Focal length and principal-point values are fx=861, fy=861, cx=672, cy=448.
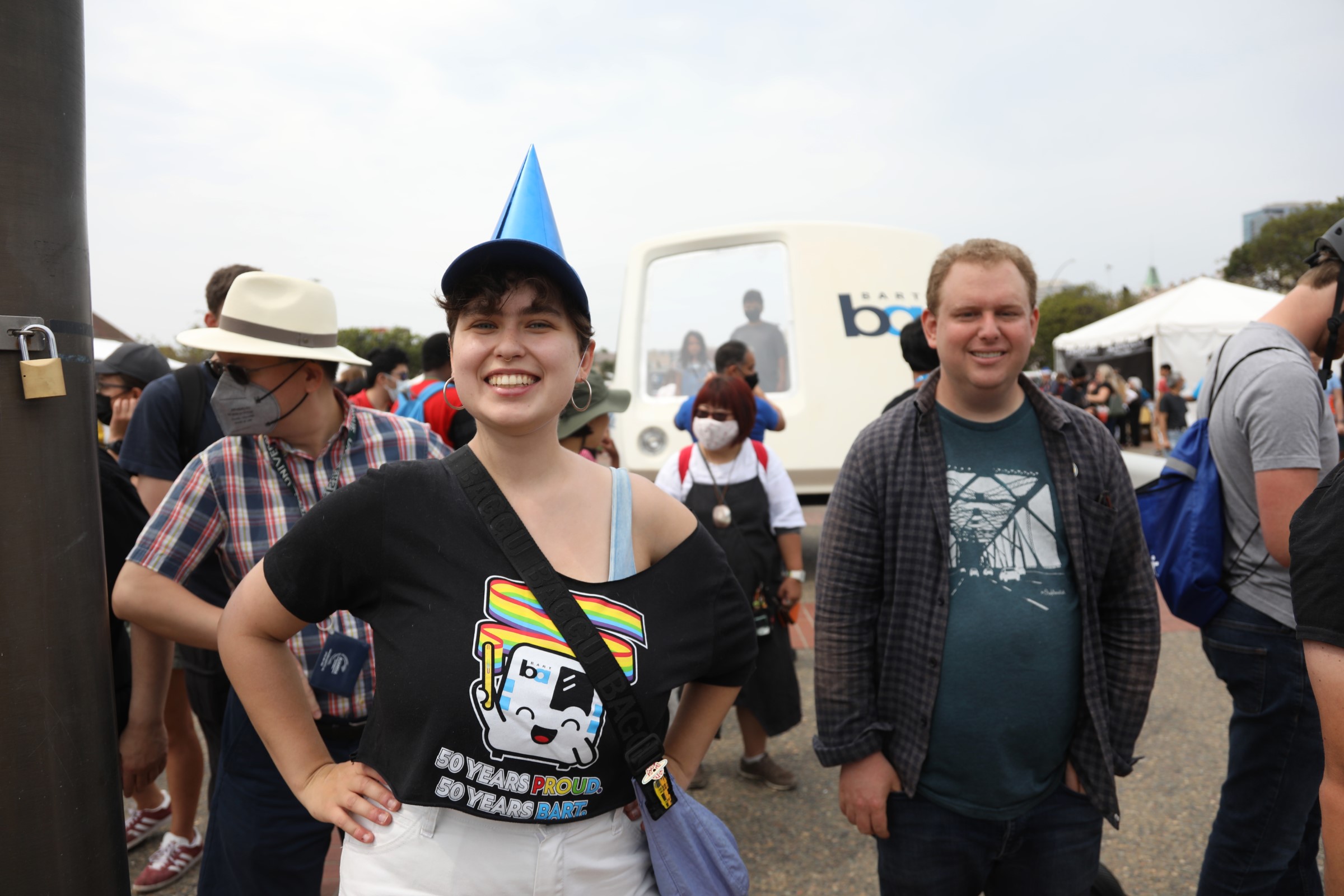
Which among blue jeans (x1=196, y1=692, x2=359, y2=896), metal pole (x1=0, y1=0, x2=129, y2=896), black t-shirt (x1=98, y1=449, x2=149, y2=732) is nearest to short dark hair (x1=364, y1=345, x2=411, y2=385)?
black t-shirt (x1=98, y1=449, x2=149, y2=732)

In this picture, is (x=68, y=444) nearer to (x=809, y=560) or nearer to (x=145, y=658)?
(x=145, y=658)

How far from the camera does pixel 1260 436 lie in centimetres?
225

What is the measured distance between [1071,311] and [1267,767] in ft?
206

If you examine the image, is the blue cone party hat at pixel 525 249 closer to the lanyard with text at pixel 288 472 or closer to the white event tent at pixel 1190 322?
the lanyard with text at pixel 288 472

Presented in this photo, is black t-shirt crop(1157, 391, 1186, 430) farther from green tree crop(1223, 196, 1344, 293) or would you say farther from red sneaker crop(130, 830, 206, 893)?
green tree crop(1223, 196, 1344, 293)

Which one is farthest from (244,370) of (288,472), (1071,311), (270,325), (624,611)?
(1071,311)

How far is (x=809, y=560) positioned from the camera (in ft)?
26.8

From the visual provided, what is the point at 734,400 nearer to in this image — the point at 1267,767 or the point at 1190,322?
the point at 1267,767

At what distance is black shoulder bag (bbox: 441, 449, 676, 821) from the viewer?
1.35m

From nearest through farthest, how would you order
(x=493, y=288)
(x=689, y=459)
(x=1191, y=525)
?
(x=493, y=288) → (x=1191, y=525) → (x=689, y=459)

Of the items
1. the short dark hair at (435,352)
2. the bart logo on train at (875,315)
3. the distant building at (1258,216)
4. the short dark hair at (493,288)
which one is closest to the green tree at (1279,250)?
the bart logo on train at (875,315)

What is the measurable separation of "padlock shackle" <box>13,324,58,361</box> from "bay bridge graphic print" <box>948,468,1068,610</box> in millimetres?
1848

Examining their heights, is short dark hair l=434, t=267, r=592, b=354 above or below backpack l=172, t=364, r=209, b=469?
above

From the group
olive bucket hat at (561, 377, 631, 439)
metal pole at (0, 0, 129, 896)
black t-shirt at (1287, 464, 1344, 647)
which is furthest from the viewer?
olive bucket hat at (561, 377, 631, 439)
